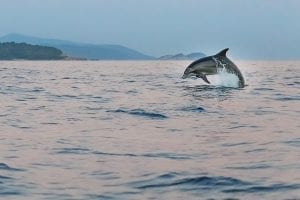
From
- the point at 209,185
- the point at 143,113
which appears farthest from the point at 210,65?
the point at 209,185

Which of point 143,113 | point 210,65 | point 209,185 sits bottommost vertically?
point 209,185

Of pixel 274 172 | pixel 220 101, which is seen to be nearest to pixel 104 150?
pixel 274 172

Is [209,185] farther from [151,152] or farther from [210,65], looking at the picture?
[210,65]

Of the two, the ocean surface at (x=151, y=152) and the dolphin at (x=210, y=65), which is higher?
the dolphin at (x=210, y=65)

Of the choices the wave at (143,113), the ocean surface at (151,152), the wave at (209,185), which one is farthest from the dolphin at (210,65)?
the wave at (209,185)

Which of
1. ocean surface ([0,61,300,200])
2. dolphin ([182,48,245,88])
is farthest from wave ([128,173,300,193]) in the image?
dolphin ([182,48,245,88])

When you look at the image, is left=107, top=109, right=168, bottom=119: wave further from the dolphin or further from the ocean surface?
the dolphin

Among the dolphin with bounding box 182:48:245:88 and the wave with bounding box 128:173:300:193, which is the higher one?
the dolphin with bounding box 182:48:245:88

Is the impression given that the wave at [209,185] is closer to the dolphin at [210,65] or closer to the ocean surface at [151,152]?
the ocean surface at [151,152]

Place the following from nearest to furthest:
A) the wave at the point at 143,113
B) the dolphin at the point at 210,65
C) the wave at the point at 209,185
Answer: the wave at the point at 209,185 < the wave at the point at 143,113 < the dolphin at the point at 210,65

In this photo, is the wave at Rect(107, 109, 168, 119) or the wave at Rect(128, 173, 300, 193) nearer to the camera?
the wave at Rect(128, 173, 300, 193)

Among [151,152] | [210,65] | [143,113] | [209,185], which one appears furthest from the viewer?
[210,65]

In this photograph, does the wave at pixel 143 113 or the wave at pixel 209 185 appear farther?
the wave at pixel 143 113

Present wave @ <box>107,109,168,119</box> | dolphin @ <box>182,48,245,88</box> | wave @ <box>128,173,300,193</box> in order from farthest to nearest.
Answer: dolphin @ <box>182,48,245,88</box> → wave @ <box>107,109,168,119</box> → wave @ <box>128,173,300,193</box>
